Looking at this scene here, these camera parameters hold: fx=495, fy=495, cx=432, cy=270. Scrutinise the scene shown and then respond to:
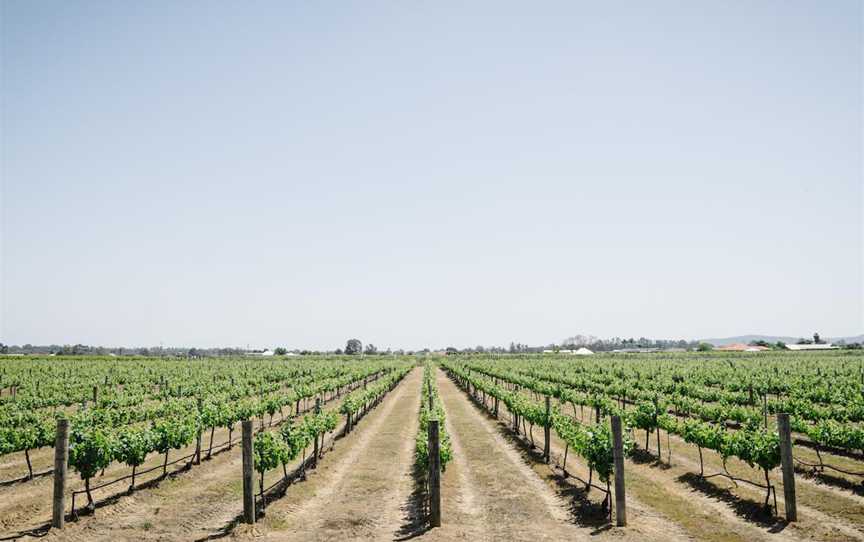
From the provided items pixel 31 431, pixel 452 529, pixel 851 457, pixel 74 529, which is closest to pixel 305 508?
pixel 452 529

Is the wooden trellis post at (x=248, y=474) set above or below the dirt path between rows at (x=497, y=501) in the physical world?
above

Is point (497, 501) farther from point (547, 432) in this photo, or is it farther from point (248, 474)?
point (248, 474)

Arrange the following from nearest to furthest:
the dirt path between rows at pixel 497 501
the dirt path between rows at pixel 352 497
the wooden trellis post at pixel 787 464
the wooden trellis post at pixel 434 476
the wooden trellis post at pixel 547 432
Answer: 1. the wooden trellis post at pixel 787 464
2. the dirt path between rows at pixel 497 501
3. the wooden trellis post at pixel 434 476
4. the dirt path between rows at pixel 352 497
5. the wooden trellis post at pixel 547 432

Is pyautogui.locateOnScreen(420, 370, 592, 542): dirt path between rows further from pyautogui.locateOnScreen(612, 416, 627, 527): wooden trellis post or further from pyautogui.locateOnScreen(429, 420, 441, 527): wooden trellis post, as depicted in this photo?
pyautogui.locateOnScreen(612, 416, 627, 527): wooden trellis post

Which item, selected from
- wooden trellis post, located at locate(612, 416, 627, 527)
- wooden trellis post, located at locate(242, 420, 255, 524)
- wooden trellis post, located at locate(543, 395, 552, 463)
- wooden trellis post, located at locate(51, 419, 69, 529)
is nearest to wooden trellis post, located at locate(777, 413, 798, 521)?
wooden trellis post, located at locate(612, 416, 627, 527)

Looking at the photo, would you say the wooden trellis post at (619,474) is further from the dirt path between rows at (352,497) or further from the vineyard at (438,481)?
the dirt path between rows at (352,497)

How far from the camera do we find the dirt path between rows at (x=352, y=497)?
1267 centimetres

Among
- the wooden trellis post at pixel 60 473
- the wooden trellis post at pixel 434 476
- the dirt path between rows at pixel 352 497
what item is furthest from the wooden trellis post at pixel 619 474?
the wooden trellis post at pixel 60 473

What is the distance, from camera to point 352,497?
15.7 m

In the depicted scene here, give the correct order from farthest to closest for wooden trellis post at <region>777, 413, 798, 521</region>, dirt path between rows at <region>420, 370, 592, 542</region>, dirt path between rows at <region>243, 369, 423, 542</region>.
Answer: dirt path between rows at <region>243, 369, 423, 542</region> < dirt path between rows at <region>420, 370, 592, 542</region> < wooden trellis post at <region>777, 413, 798, 521</region>

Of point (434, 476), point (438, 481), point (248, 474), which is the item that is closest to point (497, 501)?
point (438, 481)

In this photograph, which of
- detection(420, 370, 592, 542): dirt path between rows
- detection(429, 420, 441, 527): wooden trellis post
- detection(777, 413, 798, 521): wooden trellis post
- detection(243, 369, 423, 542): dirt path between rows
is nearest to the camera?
detection(777, 413, 798, 521): wooden trellis post

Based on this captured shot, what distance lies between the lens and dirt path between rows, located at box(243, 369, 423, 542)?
499 inches

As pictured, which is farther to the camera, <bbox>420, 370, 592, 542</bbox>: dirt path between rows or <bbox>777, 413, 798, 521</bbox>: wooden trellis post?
<bbox>420, 370, 592, 542</bbox>: dirt path between rows
